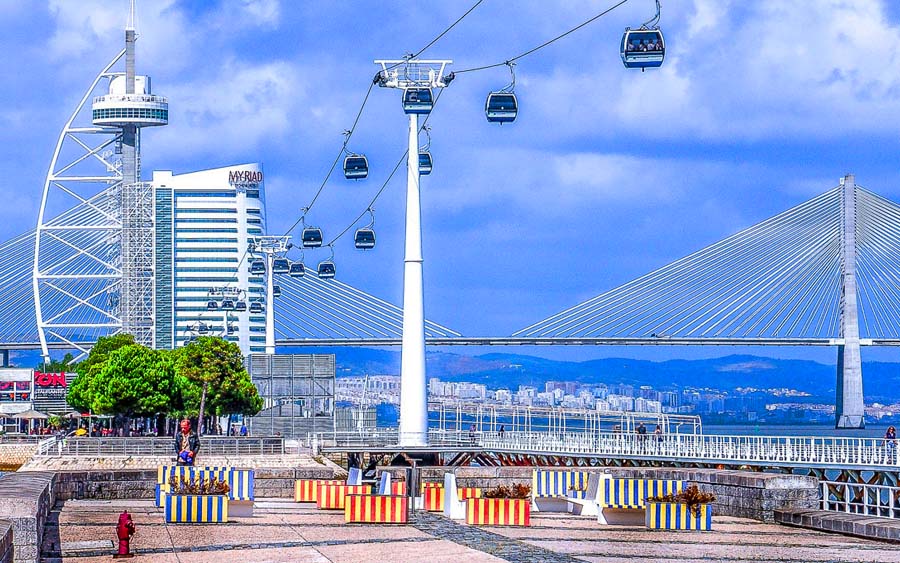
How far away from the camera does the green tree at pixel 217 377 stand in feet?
303

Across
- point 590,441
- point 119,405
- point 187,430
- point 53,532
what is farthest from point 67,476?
point 119,405

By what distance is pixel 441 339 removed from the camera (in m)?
146

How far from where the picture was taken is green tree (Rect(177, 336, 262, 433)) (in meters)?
92.5

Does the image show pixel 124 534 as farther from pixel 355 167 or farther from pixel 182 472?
pixel 355 167

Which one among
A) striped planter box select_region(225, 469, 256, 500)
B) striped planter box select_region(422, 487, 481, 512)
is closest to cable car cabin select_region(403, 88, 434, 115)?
striped planter box select_region(422, 487, 481, 512)

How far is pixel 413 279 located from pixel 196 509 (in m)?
32.3

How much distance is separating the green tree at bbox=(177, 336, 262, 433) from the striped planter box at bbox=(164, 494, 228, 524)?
64.4 meters

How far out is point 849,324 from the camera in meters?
144

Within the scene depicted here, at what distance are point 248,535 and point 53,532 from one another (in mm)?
2781

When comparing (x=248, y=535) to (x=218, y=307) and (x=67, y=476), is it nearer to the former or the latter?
(x=67, y=476)

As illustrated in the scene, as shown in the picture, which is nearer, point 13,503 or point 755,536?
point 13,503

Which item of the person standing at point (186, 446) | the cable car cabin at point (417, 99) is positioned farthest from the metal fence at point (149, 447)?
the person standing at point (186, 446)

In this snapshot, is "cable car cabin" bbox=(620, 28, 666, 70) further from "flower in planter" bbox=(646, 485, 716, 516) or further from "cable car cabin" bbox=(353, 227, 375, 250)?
"cable car cabin" bbox=(353, 227, 375, 250)

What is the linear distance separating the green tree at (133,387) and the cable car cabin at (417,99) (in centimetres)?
→ 4306
